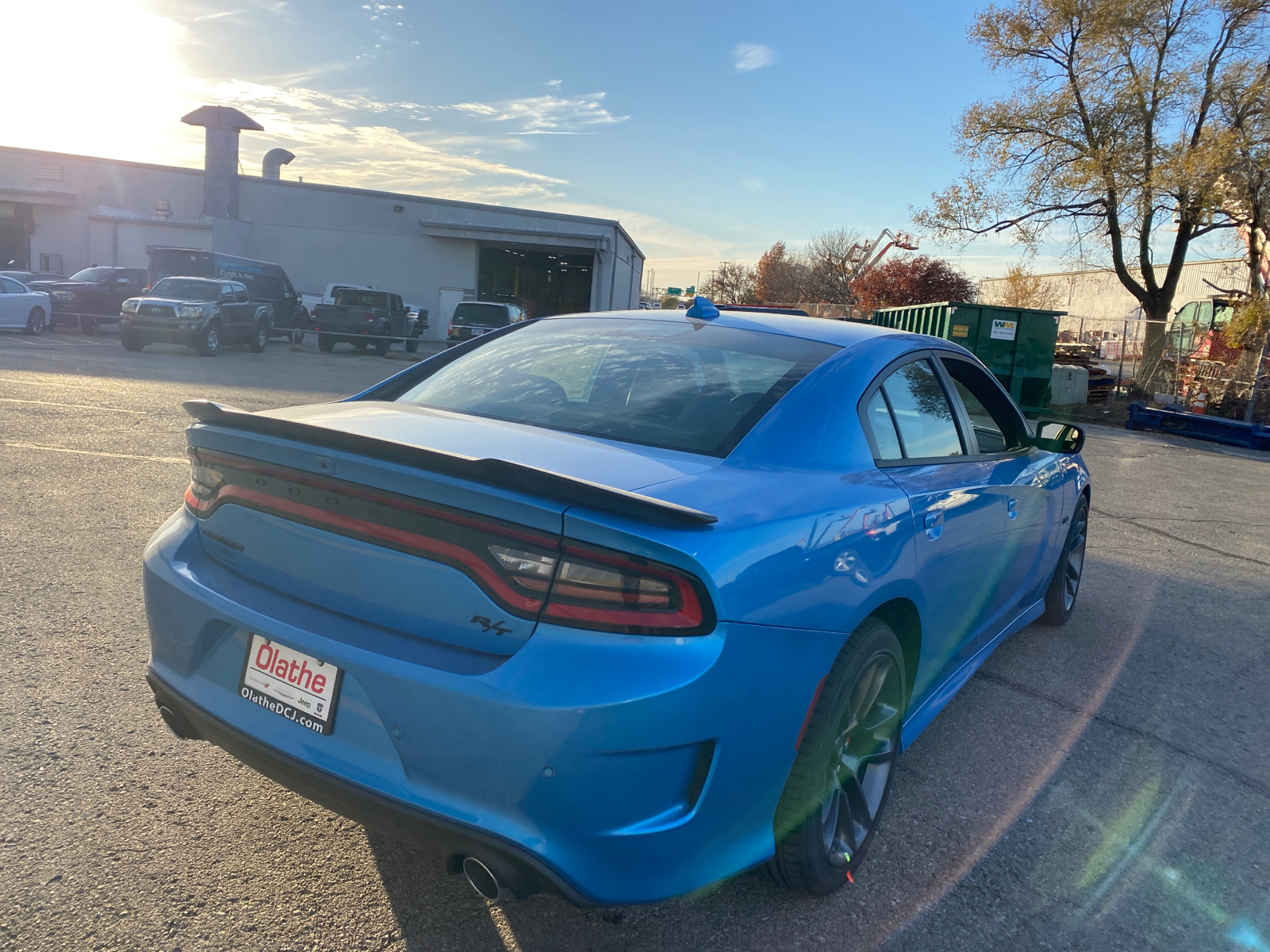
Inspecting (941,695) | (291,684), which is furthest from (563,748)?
(941,695)

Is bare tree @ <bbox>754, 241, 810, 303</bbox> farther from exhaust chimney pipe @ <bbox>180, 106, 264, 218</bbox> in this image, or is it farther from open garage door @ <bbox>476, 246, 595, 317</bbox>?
exhaust chimney pipe @ <bbox>180, 106, 264, 218</bbox>

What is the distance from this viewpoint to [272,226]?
35.4 meters

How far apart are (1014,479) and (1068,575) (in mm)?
1577

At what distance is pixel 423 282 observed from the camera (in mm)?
35781

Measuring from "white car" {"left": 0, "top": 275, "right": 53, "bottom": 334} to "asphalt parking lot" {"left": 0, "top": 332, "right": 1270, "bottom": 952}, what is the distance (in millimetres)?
18796

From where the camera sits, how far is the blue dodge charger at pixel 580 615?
6.00 feet

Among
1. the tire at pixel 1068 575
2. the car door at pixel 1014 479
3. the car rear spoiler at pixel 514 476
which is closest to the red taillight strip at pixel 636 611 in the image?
the car rear spoiler at pixel 514 476

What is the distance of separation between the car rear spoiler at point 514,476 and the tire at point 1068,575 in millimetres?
3431

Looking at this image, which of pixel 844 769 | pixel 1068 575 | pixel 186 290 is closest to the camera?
pixel 844 769

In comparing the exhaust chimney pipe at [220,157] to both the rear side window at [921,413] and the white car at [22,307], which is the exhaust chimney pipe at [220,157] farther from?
the rear side window at [921,413]

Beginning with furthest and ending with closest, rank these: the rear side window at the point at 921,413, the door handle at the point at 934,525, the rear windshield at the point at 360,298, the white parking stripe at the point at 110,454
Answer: the rear windshield at the point at 360,298, the white parking stripe at the point at 110,454, the rear side window at the point at 921,413, the door handle at the point at 934,525

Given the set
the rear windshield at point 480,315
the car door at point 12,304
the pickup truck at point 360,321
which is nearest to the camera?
the car door at point 12,304

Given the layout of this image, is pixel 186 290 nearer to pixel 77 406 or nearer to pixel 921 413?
pixel 77 406

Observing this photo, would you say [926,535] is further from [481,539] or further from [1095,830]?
[481,539]
